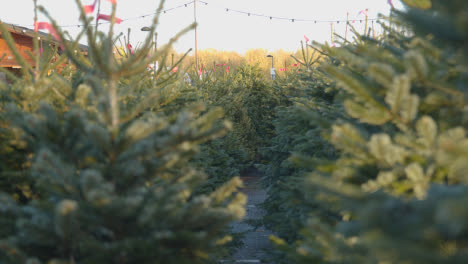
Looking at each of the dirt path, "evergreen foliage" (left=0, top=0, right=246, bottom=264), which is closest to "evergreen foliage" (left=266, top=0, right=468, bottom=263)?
"evergreen foliage" (left=0, top=0, right=246, bottom=264)

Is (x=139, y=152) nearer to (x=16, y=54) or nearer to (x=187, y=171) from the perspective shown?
(x=187, y=171)

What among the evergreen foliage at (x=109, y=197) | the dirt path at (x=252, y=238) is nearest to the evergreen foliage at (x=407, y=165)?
the evergreen foliage at (x=109, y=197)

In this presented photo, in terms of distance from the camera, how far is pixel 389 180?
2168 mm

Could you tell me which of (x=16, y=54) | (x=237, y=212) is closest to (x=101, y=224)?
(x=237, y=212)

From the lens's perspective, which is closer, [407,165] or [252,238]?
[407,165]

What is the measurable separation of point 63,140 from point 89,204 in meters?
0.52

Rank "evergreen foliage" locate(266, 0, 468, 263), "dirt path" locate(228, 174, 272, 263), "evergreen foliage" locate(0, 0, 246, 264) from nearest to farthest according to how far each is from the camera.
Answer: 1. "evergreen foliage" locate(266, 0, 468, 263)
2. "evergreen foliage" locate(0, 0, 246, 264)
3. "dirt path" locate(228, 174, 272, 263)

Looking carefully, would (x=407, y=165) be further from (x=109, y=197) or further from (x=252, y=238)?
(x=252, y=238)

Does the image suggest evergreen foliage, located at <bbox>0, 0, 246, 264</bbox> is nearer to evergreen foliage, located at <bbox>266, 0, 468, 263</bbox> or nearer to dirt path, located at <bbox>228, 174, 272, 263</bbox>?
evergreen foliage, located at <bbox>266, 0, 468, 263</bbox>

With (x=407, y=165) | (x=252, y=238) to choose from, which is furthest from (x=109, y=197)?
(x=252, y=238)

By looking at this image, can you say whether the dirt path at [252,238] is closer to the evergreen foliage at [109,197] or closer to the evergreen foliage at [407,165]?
the evergreen foliage at [109,197]

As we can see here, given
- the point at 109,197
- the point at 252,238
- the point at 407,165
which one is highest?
the point at 407,165

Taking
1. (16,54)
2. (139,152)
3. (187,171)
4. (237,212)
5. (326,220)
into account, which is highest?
(16,54)

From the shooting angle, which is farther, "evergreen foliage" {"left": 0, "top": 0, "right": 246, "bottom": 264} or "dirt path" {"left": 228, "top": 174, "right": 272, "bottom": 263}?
"dirt path" {"left": 228, "top": 174, "right": 272, "bottom": 263}
